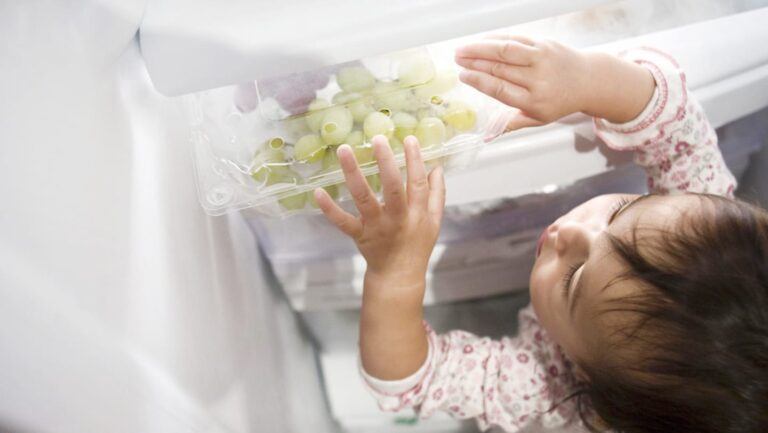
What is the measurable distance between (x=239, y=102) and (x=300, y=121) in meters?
0.07

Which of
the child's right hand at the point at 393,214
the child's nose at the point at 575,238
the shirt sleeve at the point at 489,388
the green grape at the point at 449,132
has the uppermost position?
the green grape at the point at 449,132

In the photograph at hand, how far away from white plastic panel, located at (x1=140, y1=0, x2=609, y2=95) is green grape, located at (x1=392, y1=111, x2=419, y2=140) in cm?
11

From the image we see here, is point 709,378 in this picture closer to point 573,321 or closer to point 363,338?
point 573,321

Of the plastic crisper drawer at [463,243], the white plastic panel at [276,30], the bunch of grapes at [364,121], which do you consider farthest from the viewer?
the plastic crisper drawer at [463,243]

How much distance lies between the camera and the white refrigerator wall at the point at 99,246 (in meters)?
0.26

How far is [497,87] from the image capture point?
496 millimetres

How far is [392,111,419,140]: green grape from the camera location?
19.4 inches

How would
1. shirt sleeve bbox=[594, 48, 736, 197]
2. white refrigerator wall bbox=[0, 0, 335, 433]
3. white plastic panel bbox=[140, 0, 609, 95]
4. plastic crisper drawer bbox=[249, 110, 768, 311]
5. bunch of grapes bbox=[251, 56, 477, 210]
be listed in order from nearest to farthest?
white refrigerator wall bbox=[0, 0, 335, 433]
white plastic panel bbox=[140, 0, 609, 95]
bunch of grapes bbox=[251, 56, 477, 210]
shirt sleeve bbox=[594, 48, 736, 197]
plastic crisper drawer bbox=[249, 110, 768, 311]

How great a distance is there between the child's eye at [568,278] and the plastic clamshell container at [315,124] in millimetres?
173

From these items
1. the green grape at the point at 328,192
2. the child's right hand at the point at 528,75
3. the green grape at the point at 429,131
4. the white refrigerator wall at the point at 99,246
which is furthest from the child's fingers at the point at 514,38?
the white refrigerator wall at the point at 99,246

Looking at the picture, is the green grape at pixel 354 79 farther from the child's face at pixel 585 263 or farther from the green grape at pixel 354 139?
the child's face at pixel 585 263

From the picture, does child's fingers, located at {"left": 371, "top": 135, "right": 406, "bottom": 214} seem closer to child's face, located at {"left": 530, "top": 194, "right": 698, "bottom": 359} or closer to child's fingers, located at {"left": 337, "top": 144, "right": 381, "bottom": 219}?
child's fingers, located at {"left": 337, "top": 144, "right": 381, "bottom": 219}

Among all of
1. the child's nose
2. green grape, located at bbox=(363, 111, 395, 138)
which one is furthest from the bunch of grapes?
the child's nose

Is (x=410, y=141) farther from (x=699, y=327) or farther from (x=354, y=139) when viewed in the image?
(x=699, y=327)
